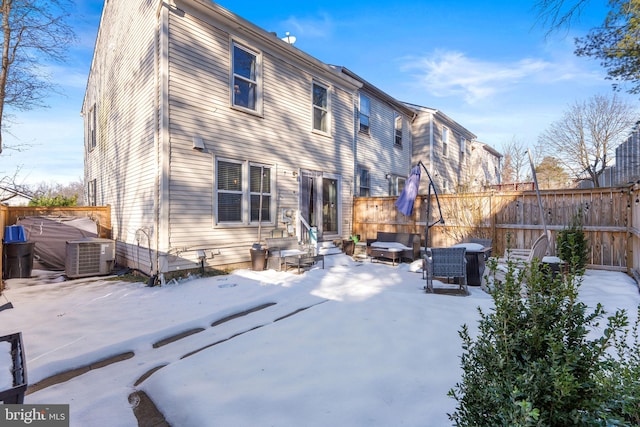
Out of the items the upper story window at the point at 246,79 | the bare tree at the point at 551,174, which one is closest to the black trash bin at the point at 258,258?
the upper story window at the point at 246,79

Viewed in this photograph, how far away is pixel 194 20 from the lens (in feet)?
22.8

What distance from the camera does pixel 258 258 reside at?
7.46 metres

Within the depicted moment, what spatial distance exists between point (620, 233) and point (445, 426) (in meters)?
7.80

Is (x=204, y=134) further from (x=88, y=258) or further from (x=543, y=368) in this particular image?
(x=543, y=368)

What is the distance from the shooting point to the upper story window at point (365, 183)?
12820 millimetres

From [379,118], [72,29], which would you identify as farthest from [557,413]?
[72,29]

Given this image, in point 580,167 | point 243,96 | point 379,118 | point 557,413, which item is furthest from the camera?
point 580,167

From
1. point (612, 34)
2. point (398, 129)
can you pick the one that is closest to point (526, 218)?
point (612, 34)

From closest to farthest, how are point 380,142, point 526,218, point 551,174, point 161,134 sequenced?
point 161,134 < point 526,218 < point 380,142 < point 551,174

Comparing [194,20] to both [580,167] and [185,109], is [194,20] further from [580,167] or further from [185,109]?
[580,167]

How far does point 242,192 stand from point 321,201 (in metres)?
3.24

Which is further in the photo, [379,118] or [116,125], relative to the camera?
[379,118]

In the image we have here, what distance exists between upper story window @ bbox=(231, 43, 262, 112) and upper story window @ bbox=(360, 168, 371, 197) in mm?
5822

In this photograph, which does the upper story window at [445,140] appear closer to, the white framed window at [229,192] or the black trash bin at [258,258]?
the white framed window at [229,192]
